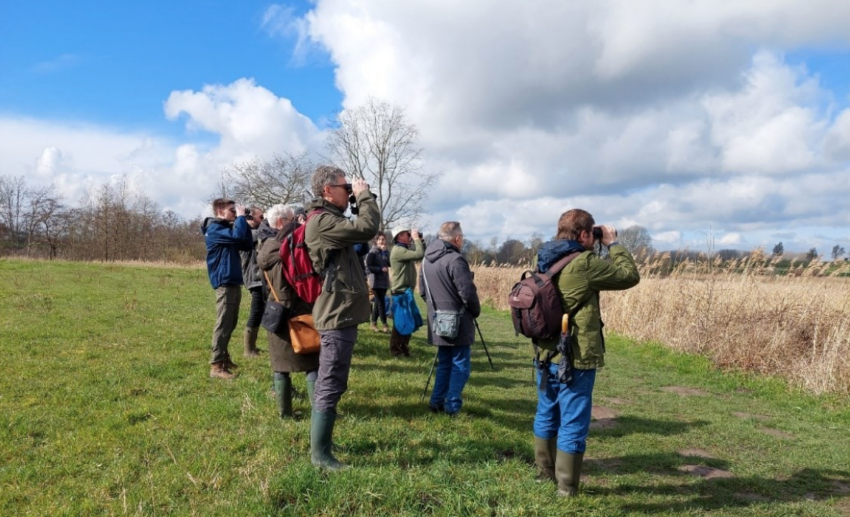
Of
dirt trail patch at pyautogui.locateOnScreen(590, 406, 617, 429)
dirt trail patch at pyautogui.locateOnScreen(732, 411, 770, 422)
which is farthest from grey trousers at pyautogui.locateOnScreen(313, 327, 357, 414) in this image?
dirt trail patch at pyautogui.locateOnScreen(732, 411, 770, 422)

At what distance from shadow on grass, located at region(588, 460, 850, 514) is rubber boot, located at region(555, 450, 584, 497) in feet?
2.02

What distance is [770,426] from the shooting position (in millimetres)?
6418

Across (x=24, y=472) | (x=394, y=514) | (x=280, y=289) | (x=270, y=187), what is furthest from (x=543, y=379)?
(x=270, y=187)

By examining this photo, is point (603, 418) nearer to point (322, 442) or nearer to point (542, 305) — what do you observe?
point (542, 305)

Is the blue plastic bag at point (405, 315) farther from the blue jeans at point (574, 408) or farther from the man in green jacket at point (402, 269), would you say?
the blue jeans at point (574, 408)

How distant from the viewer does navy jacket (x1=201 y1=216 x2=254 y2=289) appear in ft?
20.0

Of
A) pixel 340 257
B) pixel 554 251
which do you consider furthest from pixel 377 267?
pixel 554 251

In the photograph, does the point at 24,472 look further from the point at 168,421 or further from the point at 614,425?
the point at 614,425

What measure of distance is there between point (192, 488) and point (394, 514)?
140cm

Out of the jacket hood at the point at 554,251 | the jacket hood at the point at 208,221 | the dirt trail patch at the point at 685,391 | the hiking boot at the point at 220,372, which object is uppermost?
the jacket hood at the point at 208,221

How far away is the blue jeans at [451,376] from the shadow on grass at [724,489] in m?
1.59

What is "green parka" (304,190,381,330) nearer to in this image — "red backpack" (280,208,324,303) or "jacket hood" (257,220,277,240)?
"red backpack" (280,208,324,303)

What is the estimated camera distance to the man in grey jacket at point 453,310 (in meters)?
5.32

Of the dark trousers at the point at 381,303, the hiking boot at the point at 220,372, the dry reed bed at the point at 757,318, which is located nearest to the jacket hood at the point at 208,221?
the hiking boot at the point at 220,372
